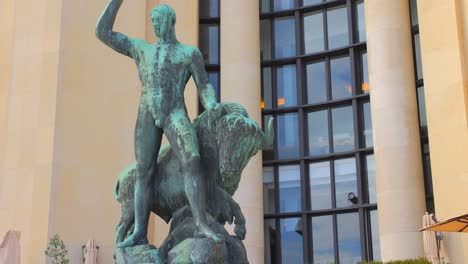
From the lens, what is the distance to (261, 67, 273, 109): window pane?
24438 millimetres

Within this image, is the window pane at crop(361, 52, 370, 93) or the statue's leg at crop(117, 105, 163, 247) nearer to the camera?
the statue's leg at crop(117, 105, 163, 247)

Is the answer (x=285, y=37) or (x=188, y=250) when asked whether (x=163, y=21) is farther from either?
(x=285, y=37)

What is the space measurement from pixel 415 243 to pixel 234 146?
12.6 metres

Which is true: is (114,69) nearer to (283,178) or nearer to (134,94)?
(134,94)

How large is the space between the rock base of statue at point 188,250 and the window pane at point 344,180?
15524mm

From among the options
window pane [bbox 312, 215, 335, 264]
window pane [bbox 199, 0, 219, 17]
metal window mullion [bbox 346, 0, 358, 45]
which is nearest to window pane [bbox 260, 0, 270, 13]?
window pane [bbox 199, 0, 219, 17]

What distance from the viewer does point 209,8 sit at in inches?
996

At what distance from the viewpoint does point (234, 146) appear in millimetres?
6910

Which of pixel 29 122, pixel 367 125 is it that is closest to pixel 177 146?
pixel 29 122

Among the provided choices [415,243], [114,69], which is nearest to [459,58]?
[415,243]

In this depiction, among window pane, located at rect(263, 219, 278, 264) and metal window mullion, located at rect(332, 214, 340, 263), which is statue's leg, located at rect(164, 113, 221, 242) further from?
window pane, located at rect(263, 219, 278, 264)

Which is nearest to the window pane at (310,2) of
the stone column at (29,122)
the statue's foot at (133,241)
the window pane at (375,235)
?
the window pane at (375,235)

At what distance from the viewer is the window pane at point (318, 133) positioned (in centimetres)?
2334

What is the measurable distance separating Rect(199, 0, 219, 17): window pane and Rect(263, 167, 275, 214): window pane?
5.92 metres
